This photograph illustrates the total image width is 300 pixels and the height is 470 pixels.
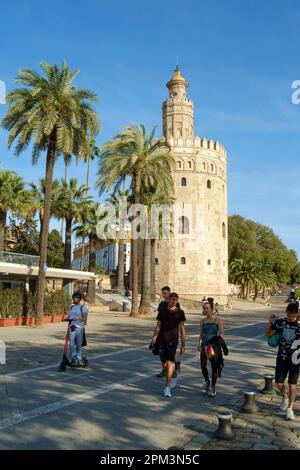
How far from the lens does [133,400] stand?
7.43m

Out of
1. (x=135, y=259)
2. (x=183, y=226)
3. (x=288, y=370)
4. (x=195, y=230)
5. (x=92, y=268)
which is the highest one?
(x=183, y=226)

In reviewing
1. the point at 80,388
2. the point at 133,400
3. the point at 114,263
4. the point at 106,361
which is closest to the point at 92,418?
the point at 133,400

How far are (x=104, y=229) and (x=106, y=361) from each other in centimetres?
2895

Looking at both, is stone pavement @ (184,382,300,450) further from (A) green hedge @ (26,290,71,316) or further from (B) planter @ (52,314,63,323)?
(B) planter @ (52,314,63,323)

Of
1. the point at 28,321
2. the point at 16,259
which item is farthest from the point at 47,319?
the point at 16,259

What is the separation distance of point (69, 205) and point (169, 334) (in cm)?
2857

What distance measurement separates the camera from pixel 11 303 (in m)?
22.4

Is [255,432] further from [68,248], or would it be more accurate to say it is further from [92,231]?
[92,231]

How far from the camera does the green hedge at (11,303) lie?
21.9 m

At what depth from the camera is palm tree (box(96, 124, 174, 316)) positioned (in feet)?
96.4

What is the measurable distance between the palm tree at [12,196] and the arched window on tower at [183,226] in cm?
2515

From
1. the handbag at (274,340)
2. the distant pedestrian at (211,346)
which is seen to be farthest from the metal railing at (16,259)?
the handbag at (274,340)

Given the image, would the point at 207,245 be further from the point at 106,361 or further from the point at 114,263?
the point at 106,361

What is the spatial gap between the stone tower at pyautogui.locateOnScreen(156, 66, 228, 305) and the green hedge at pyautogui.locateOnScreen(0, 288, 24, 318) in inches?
1291
